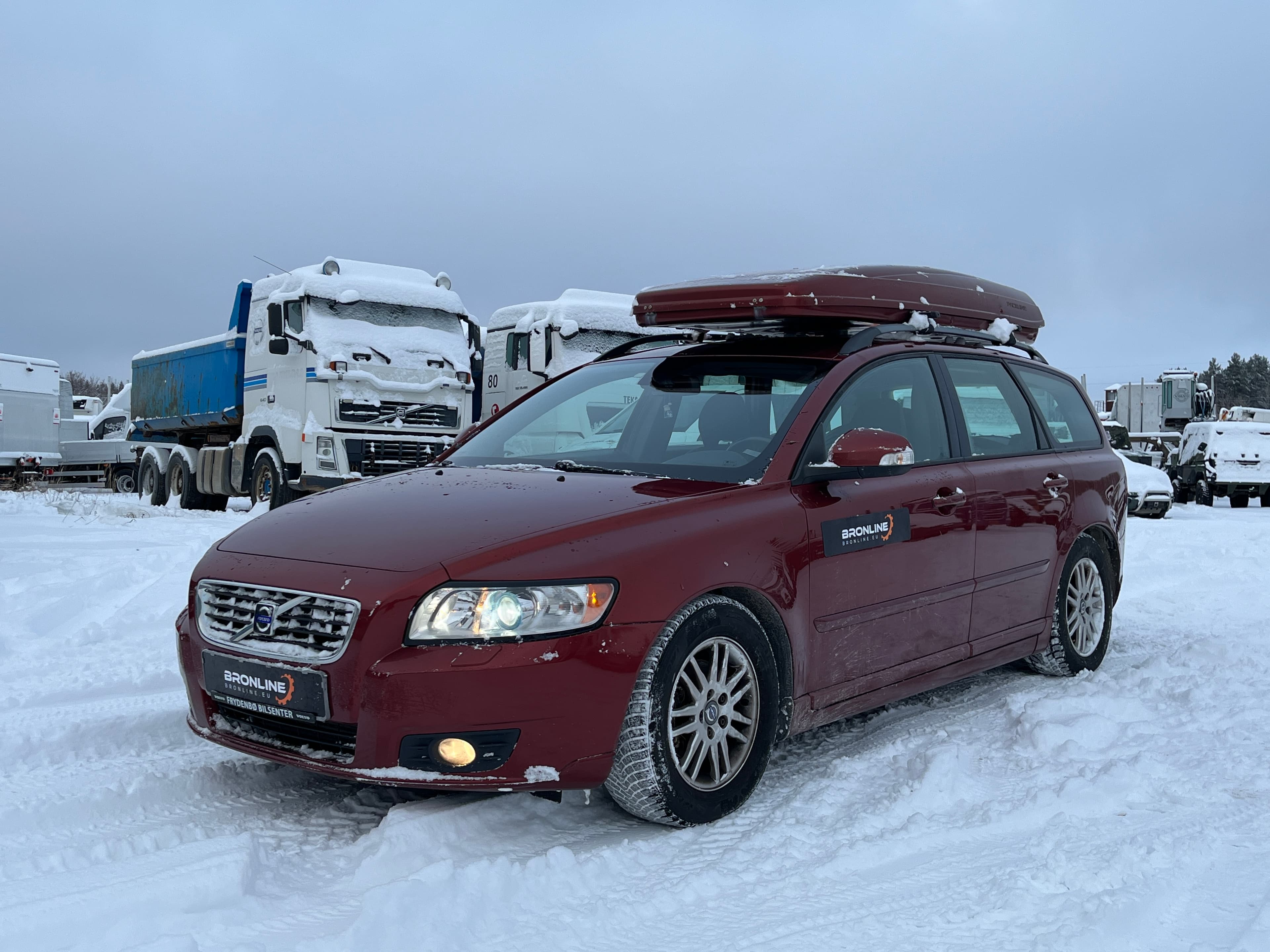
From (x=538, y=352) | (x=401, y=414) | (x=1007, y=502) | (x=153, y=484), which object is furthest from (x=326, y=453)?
(x=1007, y=502)

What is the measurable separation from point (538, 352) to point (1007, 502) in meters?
11.5

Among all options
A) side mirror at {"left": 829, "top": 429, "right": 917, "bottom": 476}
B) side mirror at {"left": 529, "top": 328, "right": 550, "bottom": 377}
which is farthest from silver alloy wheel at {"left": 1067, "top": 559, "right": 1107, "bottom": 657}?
side mirror at {"left": 529, "top": 328, "right": 550, "bottom": 377}

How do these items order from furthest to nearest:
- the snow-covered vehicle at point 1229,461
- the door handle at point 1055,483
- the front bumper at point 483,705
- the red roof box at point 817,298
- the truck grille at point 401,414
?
the snow-covered vehicle at point 1229,461 → the truck grille at point 401,414 → the door handle at point 1055,483 → the red roof box at point 817,298 → the front bumper at point 483,705

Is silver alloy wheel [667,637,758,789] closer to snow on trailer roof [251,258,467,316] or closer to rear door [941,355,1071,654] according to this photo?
rear door [941,355,1071,654]

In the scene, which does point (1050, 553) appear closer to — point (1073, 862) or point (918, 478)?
point (918, 478)

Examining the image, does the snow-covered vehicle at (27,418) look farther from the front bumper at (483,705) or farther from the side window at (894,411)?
the front bumper at (483,705)

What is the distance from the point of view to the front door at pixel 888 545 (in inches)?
158

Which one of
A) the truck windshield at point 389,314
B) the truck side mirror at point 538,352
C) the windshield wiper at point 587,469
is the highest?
the truck windshield at point 389,314

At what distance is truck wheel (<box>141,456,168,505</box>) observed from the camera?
1914cm

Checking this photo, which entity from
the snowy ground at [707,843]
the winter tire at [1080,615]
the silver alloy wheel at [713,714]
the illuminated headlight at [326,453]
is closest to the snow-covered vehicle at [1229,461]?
the illuminated headlight at [326,453]

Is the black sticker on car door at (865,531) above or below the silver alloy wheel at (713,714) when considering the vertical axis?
above

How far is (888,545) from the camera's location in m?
4.28

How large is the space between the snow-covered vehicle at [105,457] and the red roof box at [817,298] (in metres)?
23.2

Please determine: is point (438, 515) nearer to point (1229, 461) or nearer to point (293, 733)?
point (293, 733)
